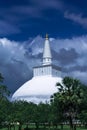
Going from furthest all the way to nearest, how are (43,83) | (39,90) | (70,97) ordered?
→ (43,83), (39,90), (70,97)

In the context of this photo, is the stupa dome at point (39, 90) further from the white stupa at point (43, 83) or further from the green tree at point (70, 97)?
the green tree at point (70, 97)

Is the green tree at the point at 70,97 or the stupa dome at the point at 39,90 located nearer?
the green tree at the point at 70,97

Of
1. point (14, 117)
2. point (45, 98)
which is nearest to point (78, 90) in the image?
point (14, 117)

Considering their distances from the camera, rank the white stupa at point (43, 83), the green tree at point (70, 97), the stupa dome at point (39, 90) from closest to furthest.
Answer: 1. the green tree at point (70, 97)
2. the stupa dome at point (39, 90)
3. the white stupa at point (43, 83)

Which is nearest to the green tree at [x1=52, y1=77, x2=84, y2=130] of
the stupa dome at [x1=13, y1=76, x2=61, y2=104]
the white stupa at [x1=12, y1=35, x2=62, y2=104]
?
the white stupa at [x1=12, y1=35, x2=62, y2=104]

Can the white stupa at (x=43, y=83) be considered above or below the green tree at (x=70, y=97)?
above

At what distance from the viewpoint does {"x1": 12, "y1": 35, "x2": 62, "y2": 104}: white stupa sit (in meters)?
157

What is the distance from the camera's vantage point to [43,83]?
16100 centimetres

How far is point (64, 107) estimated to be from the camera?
62.2 meters

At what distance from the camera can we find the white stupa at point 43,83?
157 meters

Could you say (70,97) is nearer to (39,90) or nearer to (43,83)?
(39,90)

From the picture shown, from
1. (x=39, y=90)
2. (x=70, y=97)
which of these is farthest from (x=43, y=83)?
(x=70, y=97)

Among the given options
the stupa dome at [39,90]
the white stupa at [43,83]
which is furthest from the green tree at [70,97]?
the stupa dome at [39,90]

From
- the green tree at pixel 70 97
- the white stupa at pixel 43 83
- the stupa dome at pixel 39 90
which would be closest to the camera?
the green tree at pixel 70 97
